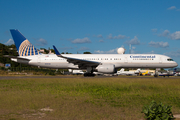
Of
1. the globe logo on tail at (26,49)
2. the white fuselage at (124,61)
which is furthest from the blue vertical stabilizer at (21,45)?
the white fuselage at (124,61)

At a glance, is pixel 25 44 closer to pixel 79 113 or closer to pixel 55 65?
pixel 55 65

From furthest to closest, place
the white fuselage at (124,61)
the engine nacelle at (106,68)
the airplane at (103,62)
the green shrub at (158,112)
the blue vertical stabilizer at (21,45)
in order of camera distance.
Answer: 1. the blue vertical stabilizer at (21,45)
2. the white fuselage at (124,61)
3. the airplane at (103,62)
4. the engine nacelle at (106,68)
5. the green shrub at (158,112)

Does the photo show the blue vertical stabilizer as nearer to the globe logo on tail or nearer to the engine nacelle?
the globe logo on tail

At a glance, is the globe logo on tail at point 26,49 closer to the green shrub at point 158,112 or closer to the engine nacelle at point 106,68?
the engine nacelle at point 106,68

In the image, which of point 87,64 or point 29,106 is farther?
point 87,64

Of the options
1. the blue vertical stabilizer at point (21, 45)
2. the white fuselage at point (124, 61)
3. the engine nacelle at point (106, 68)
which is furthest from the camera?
the blue vertical stabilizer at point (21, 45)

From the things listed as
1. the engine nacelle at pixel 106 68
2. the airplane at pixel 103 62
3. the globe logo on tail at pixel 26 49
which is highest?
the globe logo on tail at pixel 26 49

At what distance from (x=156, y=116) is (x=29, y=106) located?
17.9 ft

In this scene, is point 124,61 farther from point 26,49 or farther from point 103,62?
point 26,49

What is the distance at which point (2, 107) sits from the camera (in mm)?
8328

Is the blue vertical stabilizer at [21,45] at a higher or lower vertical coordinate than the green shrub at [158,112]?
higher

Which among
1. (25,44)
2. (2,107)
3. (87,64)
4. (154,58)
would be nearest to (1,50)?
(25,44)

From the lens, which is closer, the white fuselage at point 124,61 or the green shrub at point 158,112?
the green shrub at point 158,112

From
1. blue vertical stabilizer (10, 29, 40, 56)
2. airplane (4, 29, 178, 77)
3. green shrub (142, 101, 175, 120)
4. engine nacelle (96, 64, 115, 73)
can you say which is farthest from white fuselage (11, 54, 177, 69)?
green shrub (142, 101, 175, 120)
